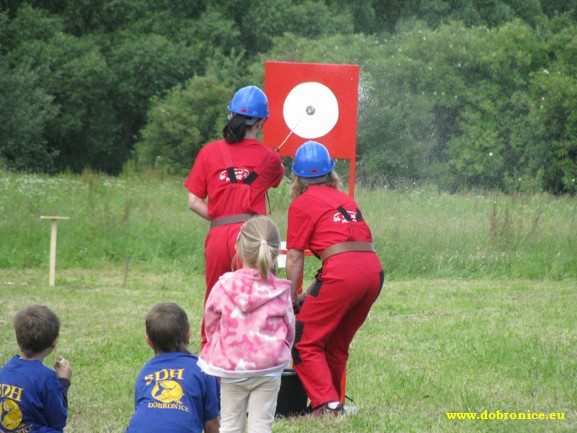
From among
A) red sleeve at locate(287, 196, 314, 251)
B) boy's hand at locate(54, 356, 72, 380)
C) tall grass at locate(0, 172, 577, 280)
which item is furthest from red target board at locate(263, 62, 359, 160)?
tall grass at locate(0, 172, 577, 280)

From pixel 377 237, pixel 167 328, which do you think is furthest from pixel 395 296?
pixel 167 328

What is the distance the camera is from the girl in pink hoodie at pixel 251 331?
4.73 m

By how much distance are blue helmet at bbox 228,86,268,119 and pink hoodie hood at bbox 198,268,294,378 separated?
152 cm

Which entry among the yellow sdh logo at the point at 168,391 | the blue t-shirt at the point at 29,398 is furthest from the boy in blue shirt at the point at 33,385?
the yellow sdh logo at the point at 168,391

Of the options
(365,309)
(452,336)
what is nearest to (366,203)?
(452,336)

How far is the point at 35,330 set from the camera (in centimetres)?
455

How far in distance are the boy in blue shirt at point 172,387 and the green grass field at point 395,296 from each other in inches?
54.6

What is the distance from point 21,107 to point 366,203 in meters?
21.8

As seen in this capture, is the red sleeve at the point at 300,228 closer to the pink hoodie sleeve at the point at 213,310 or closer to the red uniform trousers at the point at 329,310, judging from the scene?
the red uniform trousers at the point at 329,310

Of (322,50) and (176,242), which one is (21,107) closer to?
(322,50)

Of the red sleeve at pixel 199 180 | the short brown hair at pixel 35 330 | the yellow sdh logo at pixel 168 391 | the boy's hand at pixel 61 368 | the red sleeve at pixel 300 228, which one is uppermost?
the red sleeve at pixel 199 180

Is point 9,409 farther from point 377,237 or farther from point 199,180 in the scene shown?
point 377,237

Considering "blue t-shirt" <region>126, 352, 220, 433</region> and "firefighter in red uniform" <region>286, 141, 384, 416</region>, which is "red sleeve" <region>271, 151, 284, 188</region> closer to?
"firefighter in red uniform" <region>286, 141, 384, 416</region>

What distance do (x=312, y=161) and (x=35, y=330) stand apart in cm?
215
